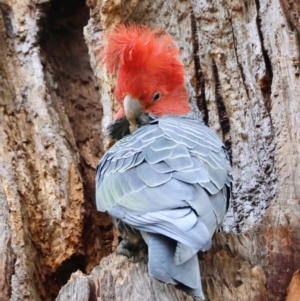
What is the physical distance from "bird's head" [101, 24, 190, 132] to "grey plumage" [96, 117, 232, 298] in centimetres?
14

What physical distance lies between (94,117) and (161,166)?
4.59 feet

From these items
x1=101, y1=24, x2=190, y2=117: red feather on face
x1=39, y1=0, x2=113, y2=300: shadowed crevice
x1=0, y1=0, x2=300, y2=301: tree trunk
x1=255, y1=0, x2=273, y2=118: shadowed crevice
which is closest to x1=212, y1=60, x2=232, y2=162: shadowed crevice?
x1=0, y1=0, x2=300, y2=301: tree trunk

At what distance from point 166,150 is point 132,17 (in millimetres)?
1278

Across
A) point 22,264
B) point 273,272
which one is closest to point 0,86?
point 22,264

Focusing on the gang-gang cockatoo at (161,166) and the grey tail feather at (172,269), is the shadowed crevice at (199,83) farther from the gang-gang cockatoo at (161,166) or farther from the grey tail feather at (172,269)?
the grey tail feather at (172,269)

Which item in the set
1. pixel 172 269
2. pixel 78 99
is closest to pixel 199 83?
pixel 78 99

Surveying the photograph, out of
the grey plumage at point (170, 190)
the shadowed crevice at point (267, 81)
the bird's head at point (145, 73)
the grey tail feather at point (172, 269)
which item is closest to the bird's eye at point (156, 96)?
the bird's head at point (145, 73)

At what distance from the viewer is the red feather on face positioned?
2686mm

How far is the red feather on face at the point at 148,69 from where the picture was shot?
8.81 feet

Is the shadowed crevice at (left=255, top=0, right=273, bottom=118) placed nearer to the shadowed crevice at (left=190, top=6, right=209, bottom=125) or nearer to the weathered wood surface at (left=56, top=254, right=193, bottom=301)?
the shadowed crevice at (left=190, top=6, right=209, bottom=125)

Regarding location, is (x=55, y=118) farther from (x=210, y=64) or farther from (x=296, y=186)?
(x=296, y=186)

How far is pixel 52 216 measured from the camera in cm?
Result: 306

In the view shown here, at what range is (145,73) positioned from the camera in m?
2.72

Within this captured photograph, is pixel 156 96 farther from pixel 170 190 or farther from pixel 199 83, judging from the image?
pixel 170 190
